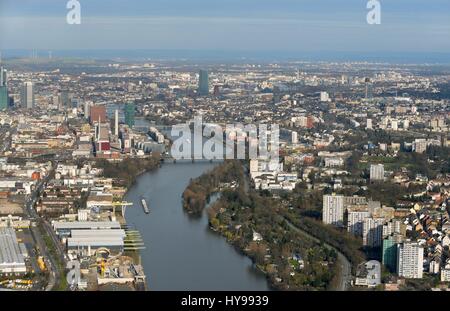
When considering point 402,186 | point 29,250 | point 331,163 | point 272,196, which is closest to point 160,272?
point 29,250

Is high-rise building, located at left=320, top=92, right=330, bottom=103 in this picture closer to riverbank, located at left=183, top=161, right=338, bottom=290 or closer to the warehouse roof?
riverbank, located at left=183, top=161, right=338, bottom=290

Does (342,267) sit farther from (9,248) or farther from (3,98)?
(3,98)

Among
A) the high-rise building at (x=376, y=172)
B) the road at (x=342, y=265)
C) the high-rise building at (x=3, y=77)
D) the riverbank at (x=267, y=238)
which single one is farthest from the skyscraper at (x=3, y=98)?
the road at (x=342, y=265)

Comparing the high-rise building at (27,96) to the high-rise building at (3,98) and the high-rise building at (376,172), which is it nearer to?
the high-rise building at (3,98)

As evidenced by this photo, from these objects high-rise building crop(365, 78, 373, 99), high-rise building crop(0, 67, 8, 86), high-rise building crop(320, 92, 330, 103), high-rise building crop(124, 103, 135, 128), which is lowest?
high-rise building crop(124, 103, 135, 128)

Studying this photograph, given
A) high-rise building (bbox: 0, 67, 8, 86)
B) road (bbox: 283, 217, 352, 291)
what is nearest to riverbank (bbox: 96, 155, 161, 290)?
road (bbox: 283, 217, 352, 291)

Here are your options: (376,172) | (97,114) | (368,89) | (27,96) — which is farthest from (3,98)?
(376,172)

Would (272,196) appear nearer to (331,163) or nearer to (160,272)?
(331,163)
